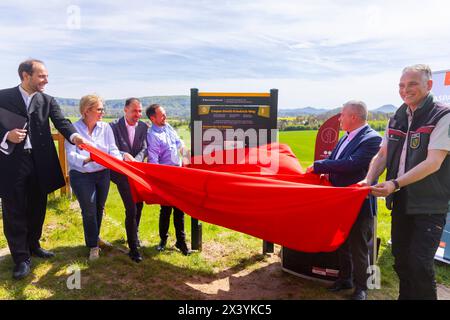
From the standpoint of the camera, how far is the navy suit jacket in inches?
142

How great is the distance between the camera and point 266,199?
3588 mm

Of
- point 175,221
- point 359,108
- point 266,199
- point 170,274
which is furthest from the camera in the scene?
point 175,221

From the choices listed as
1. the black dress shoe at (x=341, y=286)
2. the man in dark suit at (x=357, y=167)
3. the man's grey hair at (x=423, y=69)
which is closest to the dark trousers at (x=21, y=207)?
the man in dark suit at (x=357, y=167)

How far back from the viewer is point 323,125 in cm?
493

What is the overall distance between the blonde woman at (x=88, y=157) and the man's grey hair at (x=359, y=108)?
2.87 metres

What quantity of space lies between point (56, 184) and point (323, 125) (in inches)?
144

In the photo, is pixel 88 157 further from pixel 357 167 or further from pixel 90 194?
pixel 357 167

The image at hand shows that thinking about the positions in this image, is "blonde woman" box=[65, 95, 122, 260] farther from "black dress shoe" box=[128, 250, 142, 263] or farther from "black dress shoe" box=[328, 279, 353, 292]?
"black dress shoe" box=[328, 279, 353, 292]

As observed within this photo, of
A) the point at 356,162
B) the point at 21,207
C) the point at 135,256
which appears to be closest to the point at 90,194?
the point at 21,207

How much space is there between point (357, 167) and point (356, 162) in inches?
2.2

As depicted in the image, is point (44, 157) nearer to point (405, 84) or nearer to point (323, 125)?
point (323, 125)

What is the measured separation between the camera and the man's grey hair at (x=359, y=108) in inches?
146

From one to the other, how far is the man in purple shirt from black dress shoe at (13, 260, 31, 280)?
169cm

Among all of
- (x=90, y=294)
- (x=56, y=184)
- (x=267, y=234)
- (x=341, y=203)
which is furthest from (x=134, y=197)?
(x=341, y=203)
